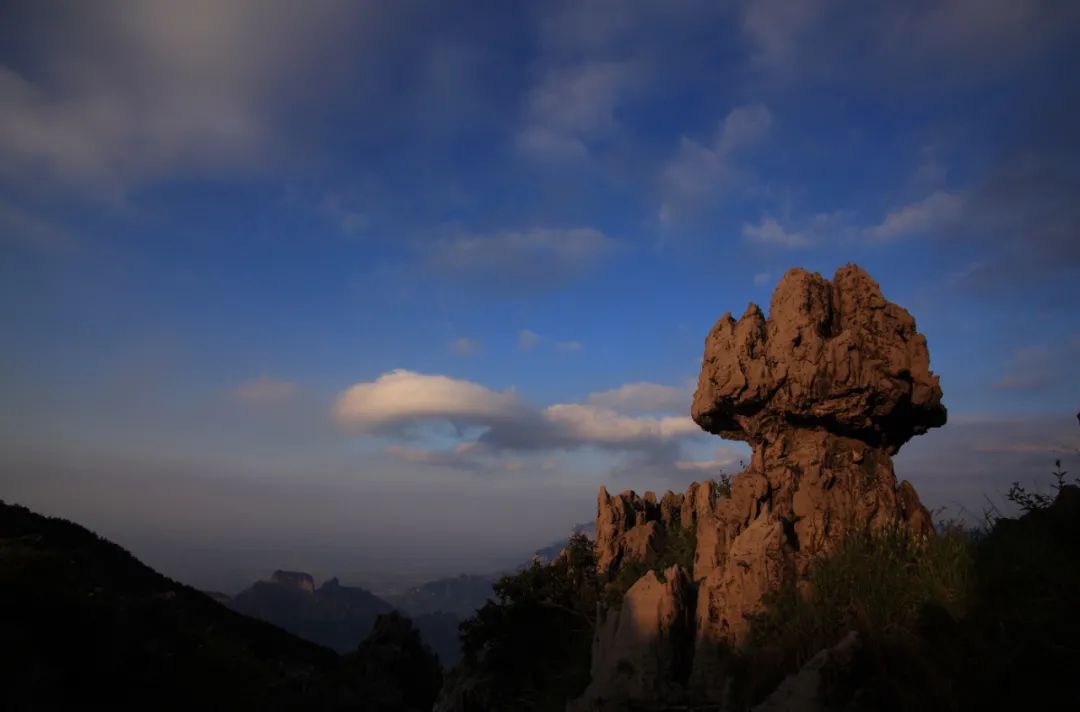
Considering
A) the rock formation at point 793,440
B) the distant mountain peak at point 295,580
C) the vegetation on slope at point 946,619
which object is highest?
the rock formation at point 793,440

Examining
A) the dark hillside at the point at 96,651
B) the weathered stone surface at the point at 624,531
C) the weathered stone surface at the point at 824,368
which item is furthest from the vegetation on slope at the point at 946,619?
the dark hillside at the point at 96,651

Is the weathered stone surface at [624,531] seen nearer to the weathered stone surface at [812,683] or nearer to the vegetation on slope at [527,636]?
the vegetation on slope at [527,636]

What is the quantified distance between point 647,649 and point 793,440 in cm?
559

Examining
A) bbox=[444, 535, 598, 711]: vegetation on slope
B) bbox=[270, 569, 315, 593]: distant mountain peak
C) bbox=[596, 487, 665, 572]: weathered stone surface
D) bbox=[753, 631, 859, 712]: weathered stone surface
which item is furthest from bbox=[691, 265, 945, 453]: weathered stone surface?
bbox=[270, 569, 315, 593]: distant mountain peak

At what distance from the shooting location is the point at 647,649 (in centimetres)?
1161

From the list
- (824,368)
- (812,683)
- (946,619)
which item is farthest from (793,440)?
(812,683)

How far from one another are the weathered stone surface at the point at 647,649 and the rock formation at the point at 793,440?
40mm

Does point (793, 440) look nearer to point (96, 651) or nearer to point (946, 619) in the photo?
point (946, 619)

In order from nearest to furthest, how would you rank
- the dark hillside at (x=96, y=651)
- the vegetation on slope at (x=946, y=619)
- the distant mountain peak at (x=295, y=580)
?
1. the vegetation on slope at (x=946, y=619)
2. the dark hillside at (x=96, y=651)
3. the distant mountain peak at (x=295, y=580)

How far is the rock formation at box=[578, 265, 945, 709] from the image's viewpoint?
37.6ft

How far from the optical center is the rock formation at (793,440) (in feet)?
37.6

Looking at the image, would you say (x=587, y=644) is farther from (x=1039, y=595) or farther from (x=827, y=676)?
(x=1039, y=595)

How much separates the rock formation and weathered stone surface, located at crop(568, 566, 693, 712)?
0.13 feet

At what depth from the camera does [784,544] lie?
1156cm
